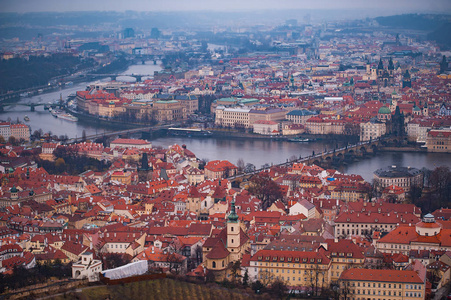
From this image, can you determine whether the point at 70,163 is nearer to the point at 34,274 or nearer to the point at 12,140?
the point at 12,140

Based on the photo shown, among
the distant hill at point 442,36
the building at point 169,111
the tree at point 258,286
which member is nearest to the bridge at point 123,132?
the building at point 169,111

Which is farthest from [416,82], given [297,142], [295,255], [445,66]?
[295,255]

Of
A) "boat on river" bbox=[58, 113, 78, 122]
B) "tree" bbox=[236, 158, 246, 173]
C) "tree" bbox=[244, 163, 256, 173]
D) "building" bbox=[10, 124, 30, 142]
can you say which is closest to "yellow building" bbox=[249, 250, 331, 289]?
"tree" bbox=[244, 163, 256, 173]

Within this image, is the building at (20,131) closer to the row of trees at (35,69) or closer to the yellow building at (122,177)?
the yellow building at (122,177)

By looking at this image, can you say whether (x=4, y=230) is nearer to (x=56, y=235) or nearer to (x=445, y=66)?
(x=56, y=235)

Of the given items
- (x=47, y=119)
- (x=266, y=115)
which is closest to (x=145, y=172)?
(x=266, y=115)

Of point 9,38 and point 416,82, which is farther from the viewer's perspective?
point 9,38
